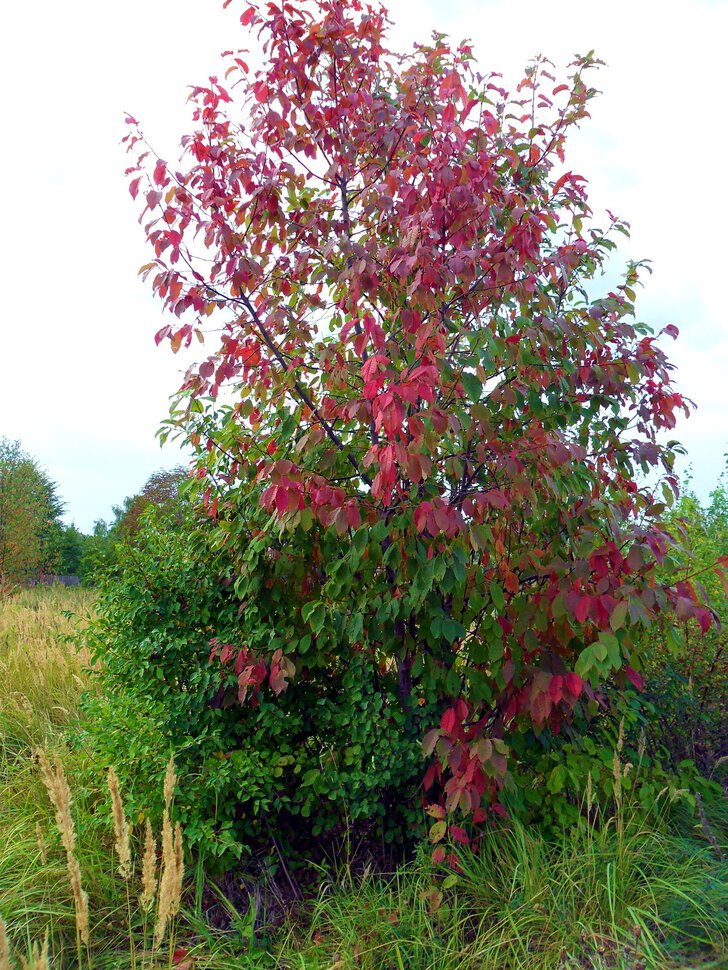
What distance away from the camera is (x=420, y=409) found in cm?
378

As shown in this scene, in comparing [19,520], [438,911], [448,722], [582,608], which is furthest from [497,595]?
[19,520]

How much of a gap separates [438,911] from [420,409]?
2244 mm

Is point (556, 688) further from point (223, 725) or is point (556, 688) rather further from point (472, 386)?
point (223, 725)

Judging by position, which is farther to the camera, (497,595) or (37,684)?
(37,684)

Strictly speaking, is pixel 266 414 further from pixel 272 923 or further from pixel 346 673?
pixel 272 923

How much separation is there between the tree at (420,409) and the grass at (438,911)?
42 cm

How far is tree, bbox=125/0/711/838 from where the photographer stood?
346 centimetres

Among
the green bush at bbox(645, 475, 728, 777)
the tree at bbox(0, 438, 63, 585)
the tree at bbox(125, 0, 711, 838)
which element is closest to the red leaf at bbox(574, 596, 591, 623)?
the tree at bbox(125, 0, 711, 838)

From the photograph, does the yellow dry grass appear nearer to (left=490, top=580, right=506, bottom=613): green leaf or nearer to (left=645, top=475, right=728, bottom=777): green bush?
(left=490, top=580, right=506, bottom=613): green leaf

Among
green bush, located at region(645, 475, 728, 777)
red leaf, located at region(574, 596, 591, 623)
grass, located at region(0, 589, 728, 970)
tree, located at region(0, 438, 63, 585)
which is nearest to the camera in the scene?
grass, located at region(0, 589, 728, 970)

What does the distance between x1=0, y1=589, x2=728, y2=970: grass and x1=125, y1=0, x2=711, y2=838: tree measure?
419mm

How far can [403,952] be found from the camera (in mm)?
3264

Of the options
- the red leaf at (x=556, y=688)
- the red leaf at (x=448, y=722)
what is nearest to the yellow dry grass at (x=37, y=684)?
the red leaf at (x=448, y=722)

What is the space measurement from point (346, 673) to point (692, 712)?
244 cm
